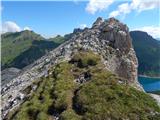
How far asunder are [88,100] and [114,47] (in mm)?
29235

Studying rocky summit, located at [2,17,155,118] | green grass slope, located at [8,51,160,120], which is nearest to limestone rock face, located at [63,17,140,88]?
rocky summit, located at [2,17,155,118]

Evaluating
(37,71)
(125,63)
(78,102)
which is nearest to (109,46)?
(125,63)

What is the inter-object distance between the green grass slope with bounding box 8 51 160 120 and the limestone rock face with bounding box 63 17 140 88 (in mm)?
13569

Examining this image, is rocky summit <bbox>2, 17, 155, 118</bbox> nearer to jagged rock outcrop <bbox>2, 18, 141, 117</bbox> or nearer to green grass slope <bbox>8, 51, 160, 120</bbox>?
jagged rock outcrop <bbox>2, 18, 141, 117</bbox>

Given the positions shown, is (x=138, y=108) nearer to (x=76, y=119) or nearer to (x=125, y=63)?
(x=76, y=119)

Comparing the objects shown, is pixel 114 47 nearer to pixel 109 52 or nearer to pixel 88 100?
pixel 109 52

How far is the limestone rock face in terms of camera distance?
216 feet

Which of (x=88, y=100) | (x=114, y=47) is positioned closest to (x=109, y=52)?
(x=114, y=47)

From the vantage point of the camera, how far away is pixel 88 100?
41250mm

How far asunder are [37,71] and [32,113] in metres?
25.0

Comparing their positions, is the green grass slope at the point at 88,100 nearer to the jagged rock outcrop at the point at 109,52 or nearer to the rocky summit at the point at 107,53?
the rocky summit at the point at 107,53

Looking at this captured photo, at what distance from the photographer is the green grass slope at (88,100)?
38125 millimetres

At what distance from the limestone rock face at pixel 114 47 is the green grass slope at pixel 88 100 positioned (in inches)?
534

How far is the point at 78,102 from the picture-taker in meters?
41.4
